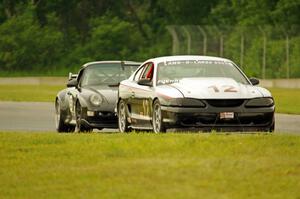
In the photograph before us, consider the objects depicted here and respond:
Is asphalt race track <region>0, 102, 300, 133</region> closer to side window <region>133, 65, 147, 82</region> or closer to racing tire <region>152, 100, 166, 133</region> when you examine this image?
side window <region>133, 65, 147, 82</region>

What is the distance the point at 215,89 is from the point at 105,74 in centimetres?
600

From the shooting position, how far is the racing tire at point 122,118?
21.2 m

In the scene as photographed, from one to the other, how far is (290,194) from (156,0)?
83105 mm

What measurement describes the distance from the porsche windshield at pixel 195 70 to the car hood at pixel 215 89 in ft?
1.67

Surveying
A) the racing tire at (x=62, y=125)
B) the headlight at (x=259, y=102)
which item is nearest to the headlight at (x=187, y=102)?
the headlight at (x=259, y=102)

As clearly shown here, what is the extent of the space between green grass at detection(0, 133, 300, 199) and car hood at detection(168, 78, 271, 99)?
210 cm

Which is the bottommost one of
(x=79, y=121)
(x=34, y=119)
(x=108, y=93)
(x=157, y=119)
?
(x=34, y=119)

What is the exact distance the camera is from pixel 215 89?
19.1m

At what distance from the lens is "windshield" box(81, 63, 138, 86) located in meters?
24.6

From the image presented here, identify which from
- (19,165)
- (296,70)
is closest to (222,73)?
(19,165)

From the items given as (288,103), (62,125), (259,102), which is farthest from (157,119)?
(288,103)

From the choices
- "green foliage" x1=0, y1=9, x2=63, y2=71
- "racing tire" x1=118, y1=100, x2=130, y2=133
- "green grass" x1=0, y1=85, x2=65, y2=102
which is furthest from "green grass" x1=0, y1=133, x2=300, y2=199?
"green foliage" x1=0, y1=9, x2=63, y2=71

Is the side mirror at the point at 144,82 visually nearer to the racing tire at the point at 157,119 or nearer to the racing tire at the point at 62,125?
the racing tire at the point at 157,119

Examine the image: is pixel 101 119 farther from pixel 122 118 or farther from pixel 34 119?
pixel 34 119
